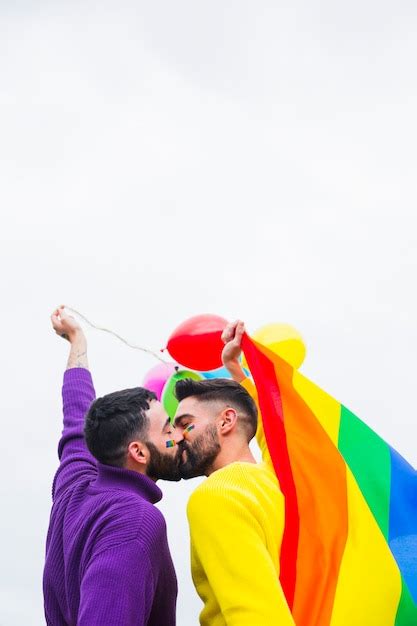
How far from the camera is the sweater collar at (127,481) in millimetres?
3988

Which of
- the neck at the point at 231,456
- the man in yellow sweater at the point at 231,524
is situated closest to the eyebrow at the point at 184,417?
the man in yellow sweater at the point at 231,524

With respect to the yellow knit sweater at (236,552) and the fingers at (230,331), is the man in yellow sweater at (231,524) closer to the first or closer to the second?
the yellow knit sweater at (236,552)

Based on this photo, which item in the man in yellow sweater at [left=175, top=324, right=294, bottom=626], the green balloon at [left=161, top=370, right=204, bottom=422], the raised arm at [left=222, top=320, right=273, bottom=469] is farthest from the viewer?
the green balloon at [left=161, top=370, right=204, bottom=422]

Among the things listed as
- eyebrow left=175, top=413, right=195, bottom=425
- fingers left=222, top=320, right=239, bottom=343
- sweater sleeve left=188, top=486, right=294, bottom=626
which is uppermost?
fingers left=222, top=320, right=239, bottom=343

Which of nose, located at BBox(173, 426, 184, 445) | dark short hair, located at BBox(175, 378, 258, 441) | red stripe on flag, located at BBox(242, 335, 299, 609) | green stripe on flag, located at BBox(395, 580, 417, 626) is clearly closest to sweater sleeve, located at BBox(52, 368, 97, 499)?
nose, located at BBox(173, 426, 184, 445)

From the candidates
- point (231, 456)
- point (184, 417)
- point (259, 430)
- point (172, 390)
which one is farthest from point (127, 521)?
point (172, 390)

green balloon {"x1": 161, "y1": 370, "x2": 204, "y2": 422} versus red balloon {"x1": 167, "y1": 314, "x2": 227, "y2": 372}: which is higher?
red balloon {"x1": 167, "y1": 314, "x2": 227, "y2": 372}

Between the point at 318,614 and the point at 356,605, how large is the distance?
0.18 m

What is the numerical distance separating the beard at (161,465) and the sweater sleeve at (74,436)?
35 centimetres

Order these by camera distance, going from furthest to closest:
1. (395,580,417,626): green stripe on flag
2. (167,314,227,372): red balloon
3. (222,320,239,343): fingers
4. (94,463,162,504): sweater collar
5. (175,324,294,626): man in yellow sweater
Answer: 1. (167,314,227,372): red balloon
2. (222,320,239,343): fingers
3. (395,580,417,626): green stripe on flag
4. (94,463,162,504): sweater collar
5. (175,324,294,626): man in yellow sweater

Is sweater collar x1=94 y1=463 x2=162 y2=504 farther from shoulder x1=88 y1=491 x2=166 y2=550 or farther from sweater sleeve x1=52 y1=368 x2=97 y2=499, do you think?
sweater sleeve x1=52 y1=368 x2=97 y2=499

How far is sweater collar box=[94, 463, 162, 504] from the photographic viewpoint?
13.1 ft

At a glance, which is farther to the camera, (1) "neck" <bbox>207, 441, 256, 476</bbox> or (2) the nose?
(1) "neck" <bbox>207, 441, 256, 476</bbox>

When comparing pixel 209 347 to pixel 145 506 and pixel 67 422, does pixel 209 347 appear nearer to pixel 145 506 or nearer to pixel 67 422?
pixel 67 422
